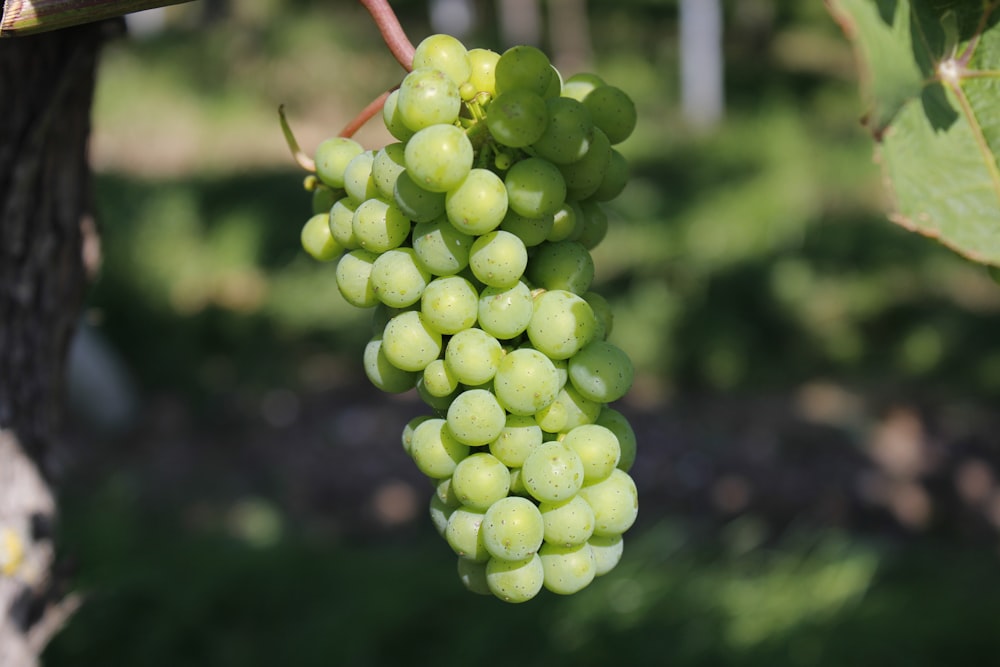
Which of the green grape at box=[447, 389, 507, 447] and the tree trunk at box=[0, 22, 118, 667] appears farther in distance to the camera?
the tree trunk at box=[0, 22, 118, 667]

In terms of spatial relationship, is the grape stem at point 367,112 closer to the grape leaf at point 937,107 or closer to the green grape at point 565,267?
the green grape at point 565,267

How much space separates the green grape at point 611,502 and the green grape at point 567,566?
0.08 feet

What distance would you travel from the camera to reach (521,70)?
2.03 ft

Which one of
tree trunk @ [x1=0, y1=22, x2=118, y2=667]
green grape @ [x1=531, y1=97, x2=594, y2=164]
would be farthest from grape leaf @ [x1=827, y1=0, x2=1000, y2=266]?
tree trunk @ [x1=0, y1=22, x2=118, y2=667]

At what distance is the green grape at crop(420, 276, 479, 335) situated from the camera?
658 mm

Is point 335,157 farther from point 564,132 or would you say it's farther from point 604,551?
point 604,551

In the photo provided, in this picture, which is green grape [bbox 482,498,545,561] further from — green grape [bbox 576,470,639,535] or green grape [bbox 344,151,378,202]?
green grape [bbox 344,151,378,202]

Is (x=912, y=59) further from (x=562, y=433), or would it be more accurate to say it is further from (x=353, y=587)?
(x=353, y=587)

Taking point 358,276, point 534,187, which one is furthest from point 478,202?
point 358,276

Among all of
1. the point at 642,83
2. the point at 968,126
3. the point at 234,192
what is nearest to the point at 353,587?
the point at 968,126

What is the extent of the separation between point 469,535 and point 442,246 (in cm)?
22

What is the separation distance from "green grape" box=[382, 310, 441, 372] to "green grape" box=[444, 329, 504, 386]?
19mm

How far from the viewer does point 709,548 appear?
10.1 feet

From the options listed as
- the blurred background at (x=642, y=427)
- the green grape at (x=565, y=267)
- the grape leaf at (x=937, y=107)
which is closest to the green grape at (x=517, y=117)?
the green grape at (x=565, y=267)
